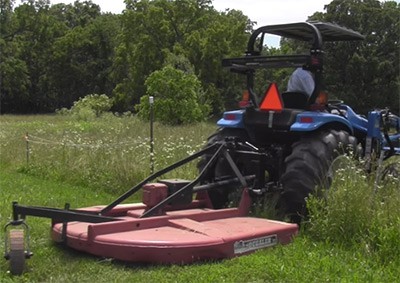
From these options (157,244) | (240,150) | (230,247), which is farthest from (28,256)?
(240,150)

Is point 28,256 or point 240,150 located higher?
point 240,150

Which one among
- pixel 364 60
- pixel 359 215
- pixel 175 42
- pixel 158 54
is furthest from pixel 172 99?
pixel 359 215

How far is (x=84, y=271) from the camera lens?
14.7 ft

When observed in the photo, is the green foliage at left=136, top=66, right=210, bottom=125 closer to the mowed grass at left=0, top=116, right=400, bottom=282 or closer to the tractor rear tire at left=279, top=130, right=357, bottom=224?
the mowed grass at left=0, top=116, right=400, bottom=282

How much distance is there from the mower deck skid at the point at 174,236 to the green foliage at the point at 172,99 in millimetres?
18615

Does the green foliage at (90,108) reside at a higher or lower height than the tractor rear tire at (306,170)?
lower

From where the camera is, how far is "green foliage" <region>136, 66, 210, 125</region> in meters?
23.9

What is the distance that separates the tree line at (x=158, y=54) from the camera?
1515 inches

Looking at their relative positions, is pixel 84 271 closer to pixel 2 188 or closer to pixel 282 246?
pixel 282 246

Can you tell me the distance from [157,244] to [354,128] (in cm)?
336

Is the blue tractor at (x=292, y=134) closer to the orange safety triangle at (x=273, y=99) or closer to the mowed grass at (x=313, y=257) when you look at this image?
A: the orange safety triangle at (x=273, y=99)

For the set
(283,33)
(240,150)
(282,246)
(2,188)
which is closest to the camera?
(282,246)

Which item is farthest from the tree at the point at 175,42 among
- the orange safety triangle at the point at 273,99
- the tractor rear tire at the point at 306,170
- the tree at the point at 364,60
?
the tractor rear tire at the point at 306,170

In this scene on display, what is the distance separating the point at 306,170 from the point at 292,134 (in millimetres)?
807
